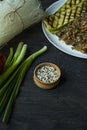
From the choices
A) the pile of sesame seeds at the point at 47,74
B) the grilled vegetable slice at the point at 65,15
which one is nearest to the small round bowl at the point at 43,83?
the pile of sesame seeds at the point at 47,74

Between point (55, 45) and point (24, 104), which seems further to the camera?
point (55, 45)

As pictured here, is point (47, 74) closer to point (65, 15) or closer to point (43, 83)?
point (43, 83)

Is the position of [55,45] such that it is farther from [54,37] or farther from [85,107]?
[85,107]

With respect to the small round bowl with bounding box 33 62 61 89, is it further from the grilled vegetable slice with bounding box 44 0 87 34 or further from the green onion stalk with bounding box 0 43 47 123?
the grilled vegetable slice with bounding box 44 0 87 34

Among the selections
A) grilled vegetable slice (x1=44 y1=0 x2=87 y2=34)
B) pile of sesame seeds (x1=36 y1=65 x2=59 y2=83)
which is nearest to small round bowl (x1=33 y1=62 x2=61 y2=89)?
pile of sesame seeds (x1=36 y1=65 x2=59 y2=83)

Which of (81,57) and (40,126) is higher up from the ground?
(40,126)

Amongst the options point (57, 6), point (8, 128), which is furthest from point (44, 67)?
point (57, 6)

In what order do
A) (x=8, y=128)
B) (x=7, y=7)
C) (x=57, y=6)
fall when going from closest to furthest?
(x=8, y=128) → (x=7, y=7) → (x=57, y=6)

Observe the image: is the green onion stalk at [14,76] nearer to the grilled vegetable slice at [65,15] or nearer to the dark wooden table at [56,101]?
the dark wooden table at [56,101]
